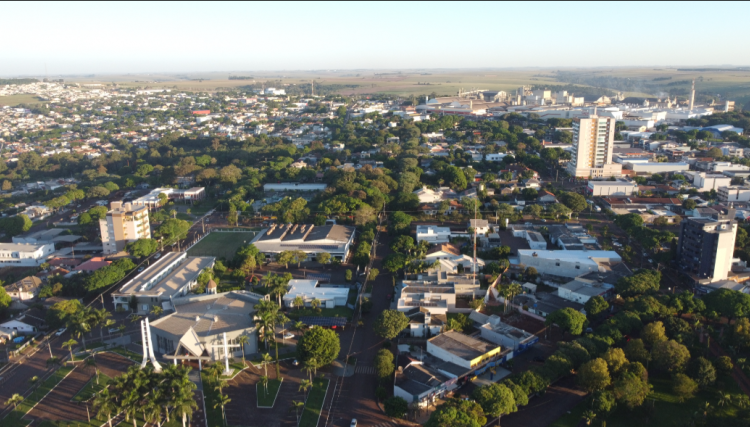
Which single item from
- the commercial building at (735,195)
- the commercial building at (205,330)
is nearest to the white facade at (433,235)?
the commercial building at (205,330)

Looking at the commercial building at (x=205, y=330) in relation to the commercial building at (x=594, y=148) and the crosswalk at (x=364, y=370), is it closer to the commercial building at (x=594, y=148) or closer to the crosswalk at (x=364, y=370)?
the crosswalk at (x=364, y=370)

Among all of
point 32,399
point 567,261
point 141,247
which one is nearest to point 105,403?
point 32,399

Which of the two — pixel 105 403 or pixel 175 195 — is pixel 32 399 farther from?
pixel 175 195

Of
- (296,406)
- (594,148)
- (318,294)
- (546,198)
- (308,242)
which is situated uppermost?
(594,148)

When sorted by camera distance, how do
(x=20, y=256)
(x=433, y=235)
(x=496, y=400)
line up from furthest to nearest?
(x=433, y=235) → (x=20, y=256) → (x=496, y=400)

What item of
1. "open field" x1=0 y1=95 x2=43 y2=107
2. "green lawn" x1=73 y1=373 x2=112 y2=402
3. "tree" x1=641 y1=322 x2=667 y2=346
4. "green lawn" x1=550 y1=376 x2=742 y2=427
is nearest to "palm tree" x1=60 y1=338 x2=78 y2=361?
"green lawn" x1=73 y1=373 x2=112 y2=402

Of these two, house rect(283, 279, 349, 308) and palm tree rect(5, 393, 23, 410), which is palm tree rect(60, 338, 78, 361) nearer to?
palm tree rect(5, 393, 23, 410)
